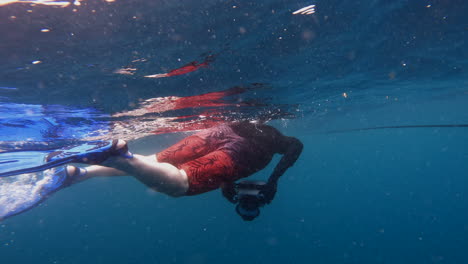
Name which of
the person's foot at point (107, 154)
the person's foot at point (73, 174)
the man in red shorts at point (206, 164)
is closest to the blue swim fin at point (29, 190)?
the person's foot at point (73, 174)

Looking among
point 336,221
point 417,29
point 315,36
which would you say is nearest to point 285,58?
point 315,36

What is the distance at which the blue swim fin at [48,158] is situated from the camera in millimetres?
2850

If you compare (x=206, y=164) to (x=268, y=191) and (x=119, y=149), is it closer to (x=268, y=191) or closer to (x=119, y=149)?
(x=268, y=191)

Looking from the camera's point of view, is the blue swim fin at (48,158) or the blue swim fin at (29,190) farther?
the blue swim fin at (29,190)

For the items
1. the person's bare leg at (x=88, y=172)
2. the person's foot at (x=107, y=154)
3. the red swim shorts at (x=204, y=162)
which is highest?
the person's foot at (x=107, y=154)

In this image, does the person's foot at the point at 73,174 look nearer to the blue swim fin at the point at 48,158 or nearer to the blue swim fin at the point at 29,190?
the blue swim fin at the point at 29,190

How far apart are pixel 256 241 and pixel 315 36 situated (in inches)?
1759

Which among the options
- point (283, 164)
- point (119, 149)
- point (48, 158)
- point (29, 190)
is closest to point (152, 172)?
point (119, 149)

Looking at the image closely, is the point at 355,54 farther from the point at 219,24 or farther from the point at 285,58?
the point at 219,24

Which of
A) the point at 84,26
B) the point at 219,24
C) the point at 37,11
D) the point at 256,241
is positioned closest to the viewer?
the point at 37,11

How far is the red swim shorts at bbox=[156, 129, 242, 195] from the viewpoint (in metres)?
3.79

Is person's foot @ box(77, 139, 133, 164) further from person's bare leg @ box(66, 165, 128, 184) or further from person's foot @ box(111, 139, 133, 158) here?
person's bare leg @ box(66, 165, 128, 184)

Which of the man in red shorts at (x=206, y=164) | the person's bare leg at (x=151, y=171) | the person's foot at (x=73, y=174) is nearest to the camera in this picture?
the person's bare leg at (x=151, y=171)

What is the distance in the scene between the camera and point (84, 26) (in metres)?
4.72
